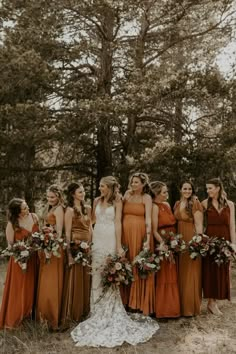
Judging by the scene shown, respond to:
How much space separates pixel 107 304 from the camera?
688 cm

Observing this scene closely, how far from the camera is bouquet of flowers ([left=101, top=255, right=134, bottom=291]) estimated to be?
6703 mm

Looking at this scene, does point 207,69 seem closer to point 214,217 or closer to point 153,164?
point 153,164

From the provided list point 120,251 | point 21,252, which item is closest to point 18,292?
point 21,252

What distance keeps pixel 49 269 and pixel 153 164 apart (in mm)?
5241

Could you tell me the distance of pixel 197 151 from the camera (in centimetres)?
1132

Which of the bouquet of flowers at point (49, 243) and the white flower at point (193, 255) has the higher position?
the bouquet of flowers at point (49, 243)

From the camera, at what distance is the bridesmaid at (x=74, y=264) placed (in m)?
6.94

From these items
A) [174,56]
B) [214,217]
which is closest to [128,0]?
[174,56]

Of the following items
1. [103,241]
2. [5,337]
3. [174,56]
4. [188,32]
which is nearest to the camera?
[5,337]

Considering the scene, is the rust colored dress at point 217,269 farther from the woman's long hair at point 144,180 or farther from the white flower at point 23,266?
the white flower at point 23,266

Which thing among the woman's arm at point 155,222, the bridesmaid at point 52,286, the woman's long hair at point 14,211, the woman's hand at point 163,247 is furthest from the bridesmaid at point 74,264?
the woman's hand at point 163,247

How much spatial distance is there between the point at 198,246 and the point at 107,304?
154cm

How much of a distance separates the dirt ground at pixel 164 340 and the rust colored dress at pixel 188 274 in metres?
0.19

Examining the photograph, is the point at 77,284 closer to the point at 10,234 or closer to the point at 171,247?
the point at 10,234
